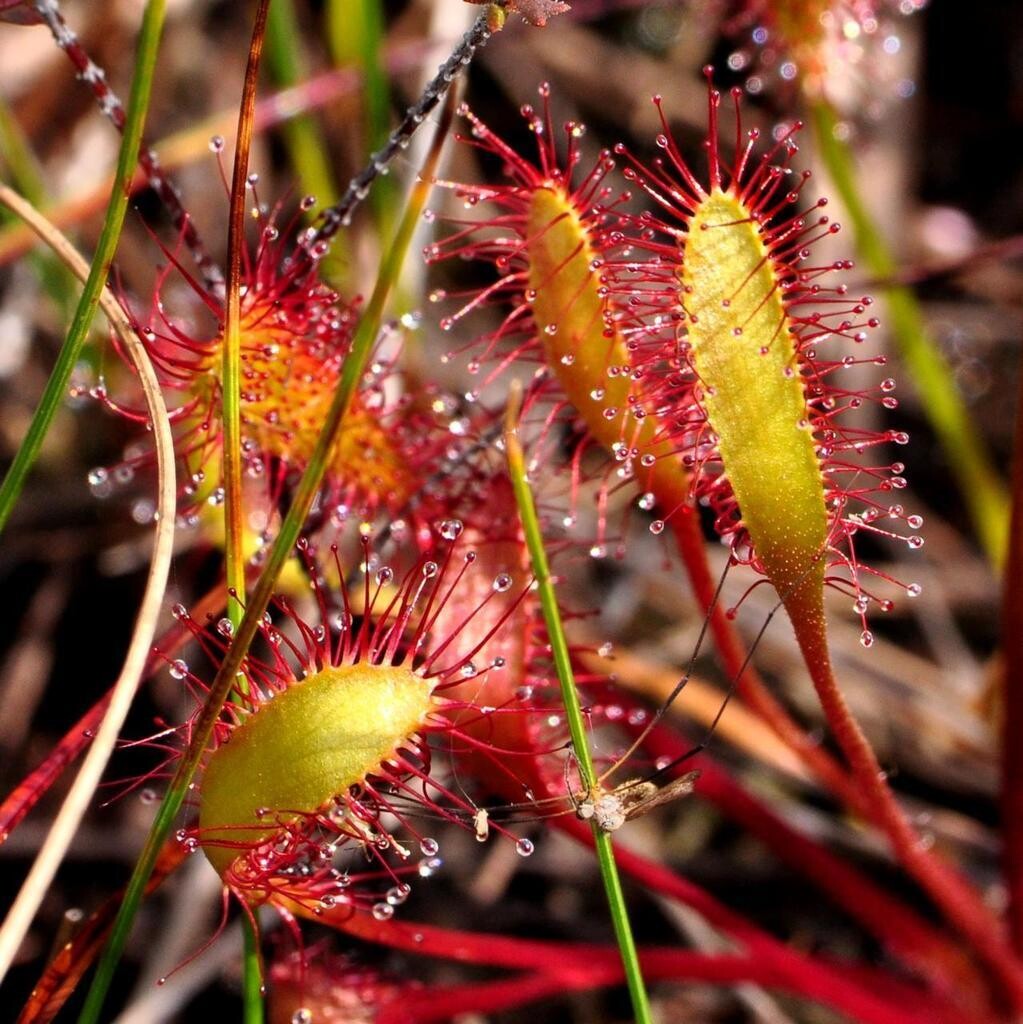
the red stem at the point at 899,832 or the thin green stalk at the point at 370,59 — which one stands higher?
the thin green stalk at the point at 370,59

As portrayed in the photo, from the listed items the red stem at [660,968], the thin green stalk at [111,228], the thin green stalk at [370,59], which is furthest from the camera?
the thin green stalk at [370,59]

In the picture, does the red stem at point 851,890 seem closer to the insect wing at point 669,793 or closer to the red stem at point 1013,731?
the red stem at point 1013,731

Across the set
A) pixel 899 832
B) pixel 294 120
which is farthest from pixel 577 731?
pixel 294 120

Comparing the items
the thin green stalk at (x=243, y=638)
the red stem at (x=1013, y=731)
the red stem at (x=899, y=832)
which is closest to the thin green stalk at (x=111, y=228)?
the thin green stalk at (x=243, y=638)

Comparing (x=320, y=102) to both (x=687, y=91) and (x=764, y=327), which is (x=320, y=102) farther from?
(x=764, y=327)

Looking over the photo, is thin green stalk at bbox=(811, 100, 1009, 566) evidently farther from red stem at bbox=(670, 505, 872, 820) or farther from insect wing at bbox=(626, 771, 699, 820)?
insect wing at bbox=(626, 771, 699, 820)

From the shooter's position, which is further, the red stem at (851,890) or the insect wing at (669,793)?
the red stem at (851,890)
